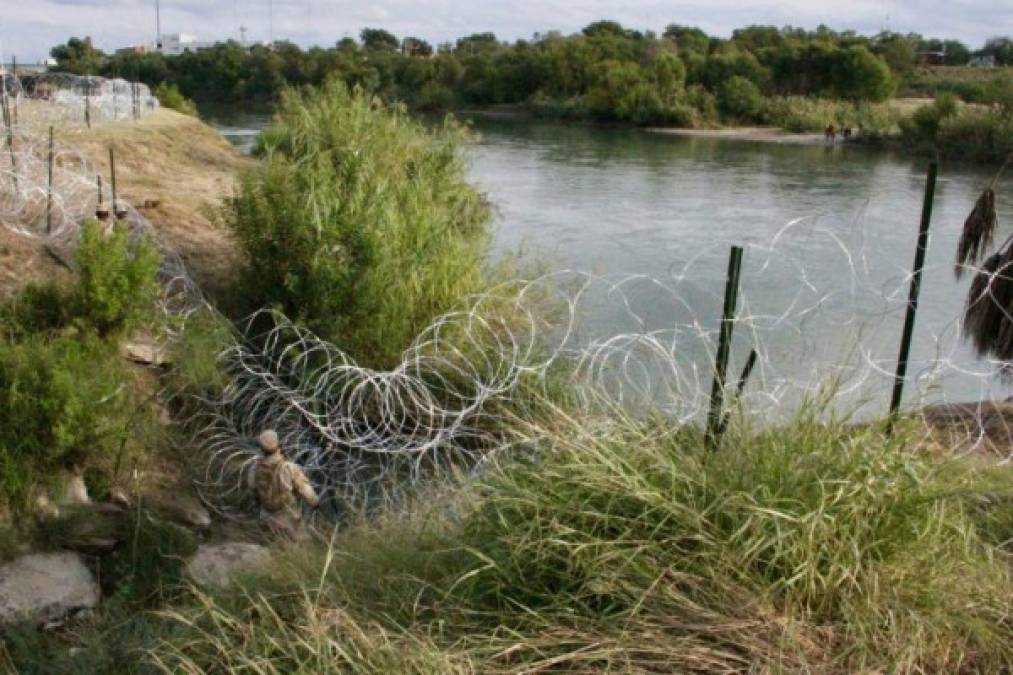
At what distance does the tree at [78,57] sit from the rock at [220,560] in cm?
4661

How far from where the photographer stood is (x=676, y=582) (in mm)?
2633

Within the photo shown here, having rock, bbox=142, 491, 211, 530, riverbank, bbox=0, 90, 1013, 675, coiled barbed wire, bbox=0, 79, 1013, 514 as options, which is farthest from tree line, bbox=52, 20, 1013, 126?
riverbank, bbox=0, 90, 1013, 675

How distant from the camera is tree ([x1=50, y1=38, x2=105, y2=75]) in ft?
165

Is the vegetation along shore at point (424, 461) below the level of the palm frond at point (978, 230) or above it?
below

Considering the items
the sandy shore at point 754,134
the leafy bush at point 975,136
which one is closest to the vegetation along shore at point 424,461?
the leafy bush at point 975,136

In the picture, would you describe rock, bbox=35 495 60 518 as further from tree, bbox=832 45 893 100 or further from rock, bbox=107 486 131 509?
tree, bbox=832 45 893 100

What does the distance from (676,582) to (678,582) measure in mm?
22

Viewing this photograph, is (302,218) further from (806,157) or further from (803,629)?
(806,157)

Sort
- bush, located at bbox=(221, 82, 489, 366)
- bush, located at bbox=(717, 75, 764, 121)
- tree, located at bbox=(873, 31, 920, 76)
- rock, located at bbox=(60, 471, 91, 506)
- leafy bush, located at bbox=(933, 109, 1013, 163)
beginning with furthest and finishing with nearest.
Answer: tree, located at bbox=(873, 31, 920, 76) < bush, located at bbox=(717, 75, 764, 121) < leafy bush, located at bbox=(933, 109, 1013, 163) < bush, located at bbox=(221, 82, 489, 366) < rock, located at bbox=(60, 471, 91, 506)

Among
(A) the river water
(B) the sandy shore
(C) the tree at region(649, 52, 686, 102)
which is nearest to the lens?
(A) the river water

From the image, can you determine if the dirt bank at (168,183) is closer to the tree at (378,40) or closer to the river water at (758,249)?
the river water at (758,249)

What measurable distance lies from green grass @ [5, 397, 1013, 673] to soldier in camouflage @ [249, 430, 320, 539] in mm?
2202

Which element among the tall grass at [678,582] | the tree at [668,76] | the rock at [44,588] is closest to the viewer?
the tall grass at [678,582]

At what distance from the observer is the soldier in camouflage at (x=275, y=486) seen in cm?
527
